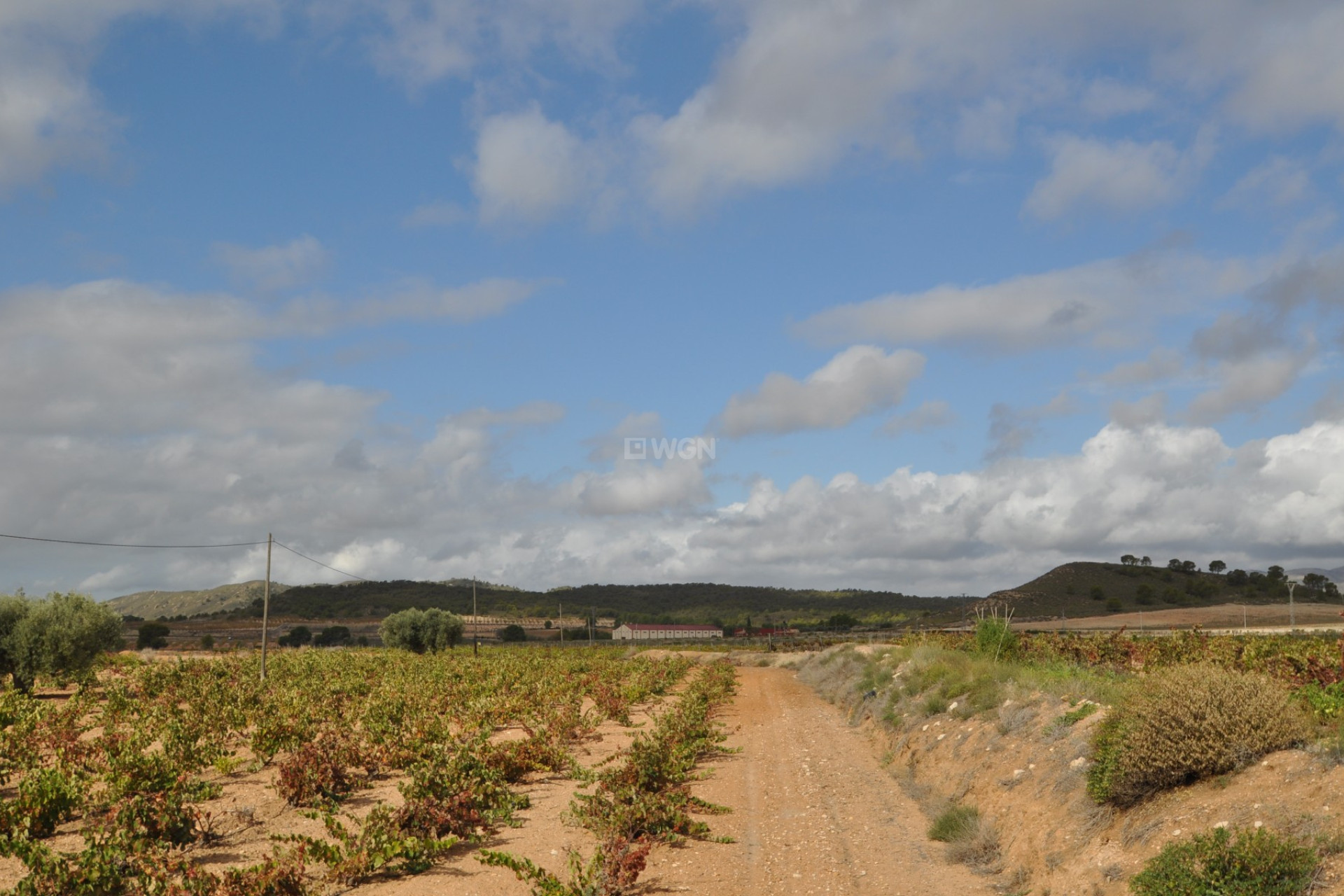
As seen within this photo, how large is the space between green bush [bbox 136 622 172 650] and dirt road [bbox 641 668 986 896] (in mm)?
70604

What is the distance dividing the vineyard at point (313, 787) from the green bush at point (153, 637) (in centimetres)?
6099

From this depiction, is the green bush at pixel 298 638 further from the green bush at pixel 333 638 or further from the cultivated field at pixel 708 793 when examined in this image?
the cultivated field at pixel 708 793

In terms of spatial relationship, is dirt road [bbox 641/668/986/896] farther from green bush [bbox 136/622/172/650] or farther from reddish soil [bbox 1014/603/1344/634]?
green bush [bbox 136/622/172/650]

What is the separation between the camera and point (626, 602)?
158m

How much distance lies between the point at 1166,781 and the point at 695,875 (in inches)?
209

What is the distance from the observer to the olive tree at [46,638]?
3159 centimetres

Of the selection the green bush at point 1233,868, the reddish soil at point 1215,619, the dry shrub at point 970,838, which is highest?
the green bush at point 1233,868

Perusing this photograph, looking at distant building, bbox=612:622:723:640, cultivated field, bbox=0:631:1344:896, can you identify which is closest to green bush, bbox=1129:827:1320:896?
cultivated field, bbox=0:631:1344:896

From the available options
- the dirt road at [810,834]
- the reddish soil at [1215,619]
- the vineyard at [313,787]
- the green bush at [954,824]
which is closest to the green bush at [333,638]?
the reddish soil at [1215,619]

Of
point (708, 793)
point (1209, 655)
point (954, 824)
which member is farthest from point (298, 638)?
point (954, 824)

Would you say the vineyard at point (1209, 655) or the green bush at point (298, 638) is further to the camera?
the green bush at point (298, 638)

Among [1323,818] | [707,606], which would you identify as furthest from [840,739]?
[707,606]

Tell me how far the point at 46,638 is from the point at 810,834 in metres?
29.9

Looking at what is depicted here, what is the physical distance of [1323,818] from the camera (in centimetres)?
791
